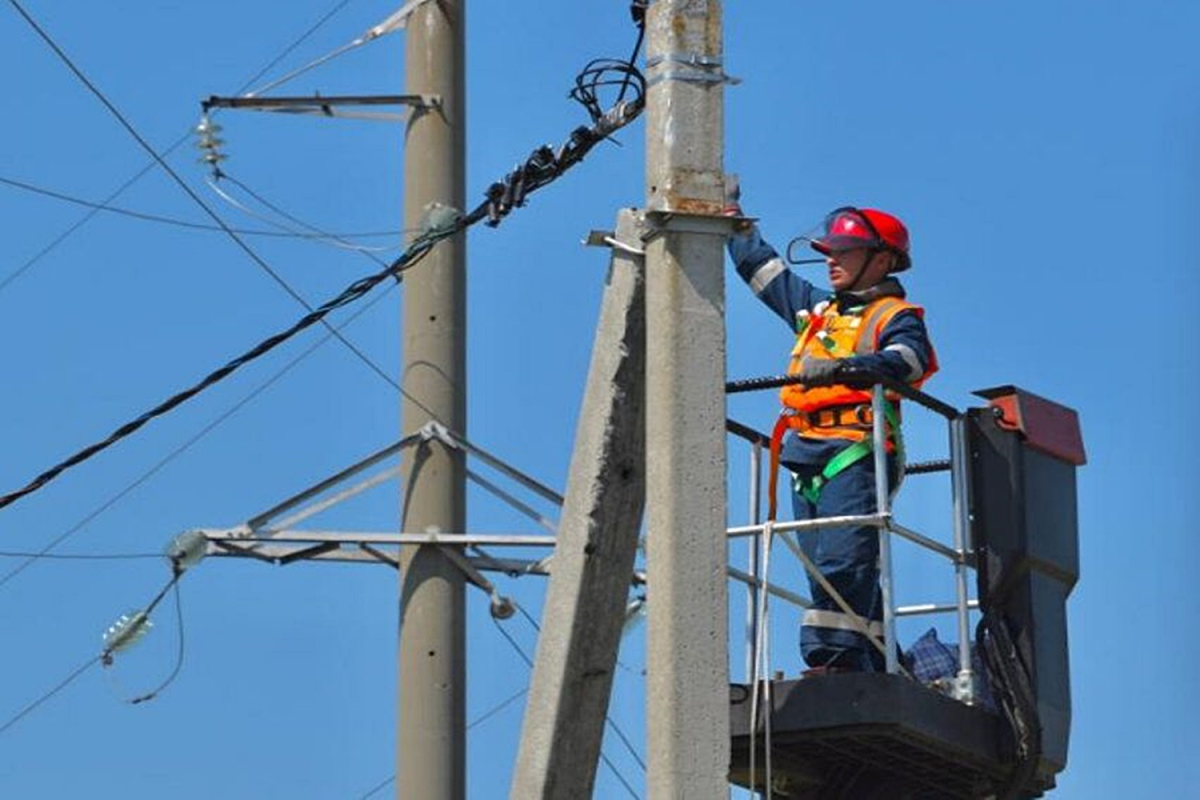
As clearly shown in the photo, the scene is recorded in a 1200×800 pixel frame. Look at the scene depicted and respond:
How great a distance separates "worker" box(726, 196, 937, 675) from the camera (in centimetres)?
1293

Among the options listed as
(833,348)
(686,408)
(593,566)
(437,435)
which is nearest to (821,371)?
(833,348)

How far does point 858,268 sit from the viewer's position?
13672mm

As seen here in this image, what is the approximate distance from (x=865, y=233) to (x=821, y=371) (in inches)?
37.8

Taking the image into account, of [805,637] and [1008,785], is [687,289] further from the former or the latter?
[1008,785]

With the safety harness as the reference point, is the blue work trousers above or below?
below

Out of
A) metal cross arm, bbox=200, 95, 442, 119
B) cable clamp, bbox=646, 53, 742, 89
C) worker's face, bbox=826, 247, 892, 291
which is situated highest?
metal cross arm, bbox=200, 95, 442, 119

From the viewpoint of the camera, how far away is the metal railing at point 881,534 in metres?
12.7

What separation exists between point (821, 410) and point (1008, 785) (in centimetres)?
170

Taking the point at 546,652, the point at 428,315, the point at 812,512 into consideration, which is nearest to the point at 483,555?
the point at 428,315

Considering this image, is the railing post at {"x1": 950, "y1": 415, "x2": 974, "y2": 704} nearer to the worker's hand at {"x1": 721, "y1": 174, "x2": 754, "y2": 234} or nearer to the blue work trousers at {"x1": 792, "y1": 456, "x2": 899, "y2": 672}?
the blue work trousers at {"x1": 792, "y1": 456, "x2": 899, "y2": 672}

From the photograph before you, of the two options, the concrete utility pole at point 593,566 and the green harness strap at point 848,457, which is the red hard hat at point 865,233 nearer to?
the green harness strap at point 848,457

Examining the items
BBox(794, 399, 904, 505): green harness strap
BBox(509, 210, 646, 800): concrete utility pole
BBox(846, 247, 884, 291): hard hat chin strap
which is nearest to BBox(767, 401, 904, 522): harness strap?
BBox(794, 399, 904, 505): green harness strap

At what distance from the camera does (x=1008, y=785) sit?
1328cm

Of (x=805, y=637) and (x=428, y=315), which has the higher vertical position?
(x=428, y=315)
